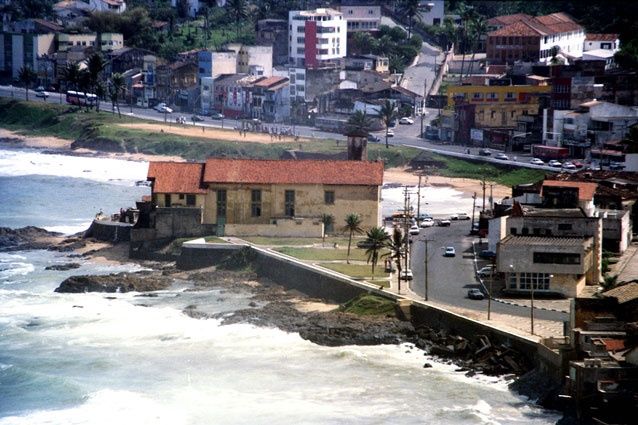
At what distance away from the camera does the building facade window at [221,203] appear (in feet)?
220

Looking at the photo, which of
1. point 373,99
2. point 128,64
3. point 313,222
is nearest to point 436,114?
point 373,99

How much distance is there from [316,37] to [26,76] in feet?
83.0

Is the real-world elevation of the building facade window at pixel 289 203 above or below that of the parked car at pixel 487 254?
A: above

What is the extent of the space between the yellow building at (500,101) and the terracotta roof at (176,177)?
36.8 meters

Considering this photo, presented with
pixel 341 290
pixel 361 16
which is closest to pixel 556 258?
pixel 341 290

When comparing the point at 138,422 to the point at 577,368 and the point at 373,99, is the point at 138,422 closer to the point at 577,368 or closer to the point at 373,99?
the point at 577,368

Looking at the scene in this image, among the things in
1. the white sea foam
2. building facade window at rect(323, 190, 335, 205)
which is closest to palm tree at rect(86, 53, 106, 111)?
the white sea foam

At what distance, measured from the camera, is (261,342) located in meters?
51.3

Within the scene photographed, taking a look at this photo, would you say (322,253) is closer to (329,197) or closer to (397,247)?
(329,197)

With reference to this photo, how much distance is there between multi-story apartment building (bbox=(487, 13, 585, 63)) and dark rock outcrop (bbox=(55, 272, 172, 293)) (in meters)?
53.1

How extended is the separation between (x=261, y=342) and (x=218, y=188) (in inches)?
652

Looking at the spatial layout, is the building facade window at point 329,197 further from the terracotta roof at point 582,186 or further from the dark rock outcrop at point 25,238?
the dark rock outcrop at point 25,238

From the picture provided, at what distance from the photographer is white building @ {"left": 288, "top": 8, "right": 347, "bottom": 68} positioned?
12162cm

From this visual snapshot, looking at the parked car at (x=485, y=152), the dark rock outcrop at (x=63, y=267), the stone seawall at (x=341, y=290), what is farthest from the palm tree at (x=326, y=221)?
the parked car at (x=485, y=152)
